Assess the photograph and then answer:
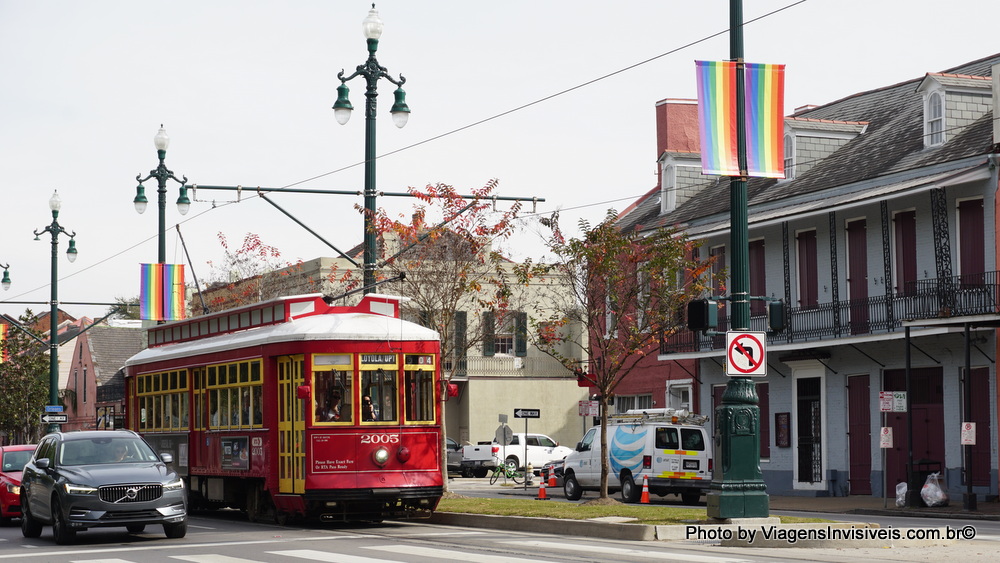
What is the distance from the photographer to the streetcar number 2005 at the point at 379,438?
20516 mm

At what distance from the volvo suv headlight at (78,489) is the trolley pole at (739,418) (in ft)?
26.1

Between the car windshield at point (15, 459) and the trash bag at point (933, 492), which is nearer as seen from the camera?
the car windshield at point (15, 459)

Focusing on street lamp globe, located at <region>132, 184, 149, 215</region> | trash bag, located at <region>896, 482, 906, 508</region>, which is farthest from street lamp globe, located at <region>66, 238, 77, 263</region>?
trash bag, located at <region>896, 482, 906, 508</region>

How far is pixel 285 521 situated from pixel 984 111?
18.5 meters

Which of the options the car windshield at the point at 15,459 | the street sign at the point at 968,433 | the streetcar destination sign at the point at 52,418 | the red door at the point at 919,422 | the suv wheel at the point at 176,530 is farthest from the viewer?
the streetcar destination sign at the point at 52,418

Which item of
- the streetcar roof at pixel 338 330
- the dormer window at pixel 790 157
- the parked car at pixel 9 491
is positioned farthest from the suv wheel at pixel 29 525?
the dormer window at pixel 790 157

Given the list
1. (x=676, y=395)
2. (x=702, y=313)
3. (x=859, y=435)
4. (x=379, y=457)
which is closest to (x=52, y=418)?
(x=676, y=395)

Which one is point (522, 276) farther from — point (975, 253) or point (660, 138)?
point (660, 138)

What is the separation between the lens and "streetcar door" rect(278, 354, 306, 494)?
20453 millimetres

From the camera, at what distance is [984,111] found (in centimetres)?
3083

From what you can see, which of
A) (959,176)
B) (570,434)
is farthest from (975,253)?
(570,434)

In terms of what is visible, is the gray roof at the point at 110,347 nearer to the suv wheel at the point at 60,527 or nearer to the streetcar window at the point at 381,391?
the streetcar window at the point at 381,391

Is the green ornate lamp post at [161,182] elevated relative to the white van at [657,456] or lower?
elevated

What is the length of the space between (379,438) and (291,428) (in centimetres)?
136
